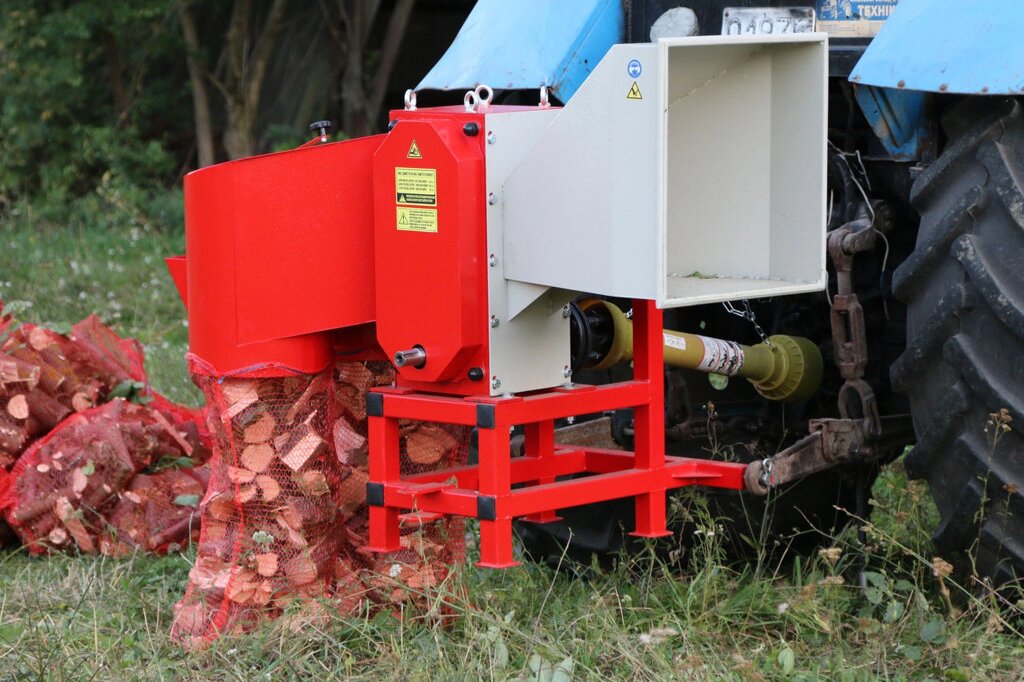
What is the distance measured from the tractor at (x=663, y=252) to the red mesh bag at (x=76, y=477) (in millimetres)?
967

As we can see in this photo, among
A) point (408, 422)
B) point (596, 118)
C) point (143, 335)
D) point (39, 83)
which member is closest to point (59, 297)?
point (143, 335)

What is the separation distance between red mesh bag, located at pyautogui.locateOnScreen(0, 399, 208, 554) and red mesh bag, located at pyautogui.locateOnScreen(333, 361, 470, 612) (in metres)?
1.01

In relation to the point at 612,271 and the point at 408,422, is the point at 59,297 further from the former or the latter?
the point at 612,271

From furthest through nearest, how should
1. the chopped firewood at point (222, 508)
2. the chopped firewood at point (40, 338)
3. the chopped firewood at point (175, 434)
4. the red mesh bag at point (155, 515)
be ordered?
1. the chopped firewood at point (40, 338)
2. the chopped firewood at point (175, 434)
3. the red mesh bag at point (155, 515)
4. the chopped firewood at point (222, 508)

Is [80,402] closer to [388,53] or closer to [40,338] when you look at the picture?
[40,338]

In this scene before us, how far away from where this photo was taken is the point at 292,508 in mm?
3256

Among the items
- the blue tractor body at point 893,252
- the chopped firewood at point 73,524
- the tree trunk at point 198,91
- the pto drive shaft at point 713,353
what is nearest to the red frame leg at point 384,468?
the pto drive shaft at point 713,353

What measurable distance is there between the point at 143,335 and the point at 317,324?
412 centimetres

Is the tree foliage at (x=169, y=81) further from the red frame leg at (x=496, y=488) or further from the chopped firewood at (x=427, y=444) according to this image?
the red frame leg at (x=496, y=488)

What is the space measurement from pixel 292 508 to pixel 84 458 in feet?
4.05

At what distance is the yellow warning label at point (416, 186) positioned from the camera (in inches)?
116

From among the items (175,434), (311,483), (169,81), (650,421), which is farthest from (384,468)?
(169,81)

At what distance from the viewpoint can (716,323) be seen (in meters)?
3.67

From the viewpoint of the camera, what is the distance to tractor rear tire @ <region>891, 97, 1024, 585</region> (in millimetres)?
2770
